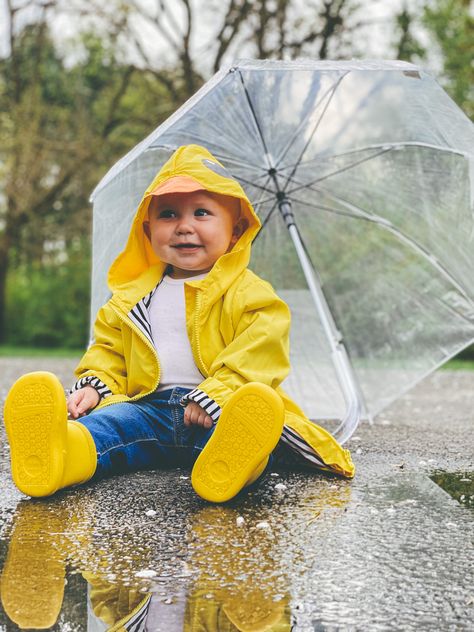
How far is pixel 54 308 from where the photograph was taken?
1508cm

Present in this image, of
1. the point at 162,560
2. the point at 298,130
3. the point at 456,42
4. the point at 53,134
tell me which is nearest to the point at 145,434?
the point at 162,560

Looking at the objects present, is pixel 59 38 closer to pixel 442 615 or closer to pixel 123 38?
pixel 123 38

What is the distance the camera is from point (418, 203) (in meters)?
3.67

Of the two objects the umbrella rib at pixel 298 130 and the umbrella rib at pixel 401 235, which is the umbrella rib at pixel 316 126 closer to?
the umbrella rib at pixel 298 130

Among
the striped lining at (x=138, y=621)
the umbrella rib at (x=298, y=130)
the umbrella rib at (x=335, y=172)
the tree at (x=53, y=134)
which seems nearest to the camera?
the striped lining at (x=138, y=621)

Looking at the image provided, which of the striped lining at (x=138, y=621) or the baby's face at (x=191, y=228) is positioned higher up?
the baby's face at (x=191, y=228)

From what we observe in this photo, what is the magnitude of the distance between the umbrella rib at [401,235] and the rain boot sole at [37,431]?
185 centimetres

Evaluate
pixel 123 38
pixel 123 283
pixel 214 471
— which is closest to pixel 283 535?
pixel 214 471

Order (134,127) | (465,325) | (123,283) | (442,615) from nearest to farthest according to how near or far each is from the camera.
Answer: (442,615) < (123,283) < (465,325) < (134,127)

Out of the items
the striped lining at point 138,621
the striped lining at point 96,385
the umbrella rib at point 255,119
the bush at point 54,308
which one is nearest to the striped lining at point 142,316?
the striped lining at point 96,385

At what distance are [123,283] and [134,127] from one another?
A: 12362mm

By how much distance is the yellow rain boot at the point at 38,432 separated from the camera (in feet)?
7.94

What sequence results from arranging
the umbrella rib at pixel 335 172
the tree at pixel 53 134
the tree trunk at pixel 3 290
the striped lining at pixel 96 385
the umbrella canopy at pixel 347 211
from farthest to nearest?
the tree trunk at pixel 3 290 < the tree at pixel 53 134 < the umbrella rib at pixel 335 172 < the umbrella canopy at pixel 347 211 < the striped lining at pixel 96 385

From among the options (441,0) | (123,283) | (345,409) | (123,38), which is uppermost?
(441,0)
